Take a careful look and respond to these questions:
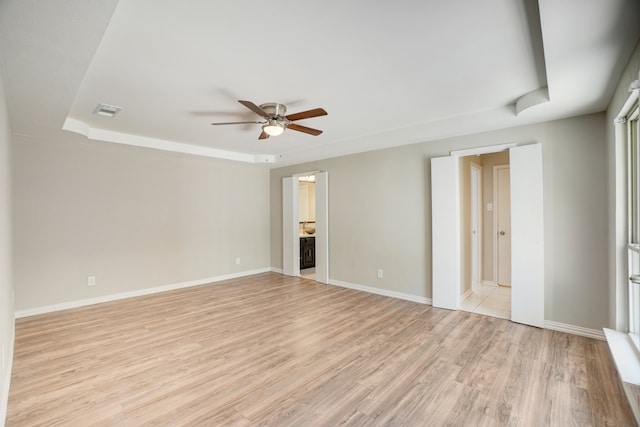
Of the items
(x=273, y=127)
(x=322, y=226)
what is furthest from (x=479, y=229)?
(x=273, y=127)

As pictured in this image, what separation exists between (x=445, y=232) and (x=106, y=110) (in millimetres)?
4410

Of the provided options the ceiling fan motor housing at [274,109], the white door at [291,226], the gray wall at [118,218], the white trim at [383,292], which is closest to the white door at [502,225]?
the white trim at [383,292]

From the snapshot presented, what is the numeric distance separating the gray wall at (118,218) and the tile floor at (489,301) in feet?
14.1

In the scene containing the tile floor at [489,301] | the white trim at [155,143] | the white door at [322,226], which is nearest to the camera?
the white trim at [155,143]

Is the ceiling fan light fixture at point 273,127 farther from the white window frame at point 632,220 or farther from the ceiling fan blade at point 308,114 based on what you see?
the white window frame at point 632,220

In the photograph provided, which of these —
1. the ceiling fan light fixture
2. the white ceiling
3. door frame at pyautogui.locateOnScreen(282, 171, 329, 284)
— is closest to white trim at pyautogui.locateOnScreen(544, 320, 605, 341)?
the white ceiling

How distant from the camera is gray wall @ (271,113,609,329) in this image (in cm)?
319

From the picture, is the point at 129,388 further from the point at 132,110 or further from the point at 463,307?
the point at 463,307

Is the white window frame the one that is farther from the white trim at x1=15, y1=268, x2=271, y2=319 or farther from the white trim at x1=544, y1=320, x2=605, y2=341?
the white trim at x1=15, y1=268, x2=271, y2=319

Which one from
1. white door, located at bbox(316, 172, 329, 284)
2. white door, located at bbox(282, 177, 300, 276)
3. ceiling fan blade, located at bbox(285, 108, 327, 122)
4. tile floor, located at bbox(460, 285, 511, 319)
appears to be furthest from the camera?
white door, located at bbox(282, 177, 300, 276)

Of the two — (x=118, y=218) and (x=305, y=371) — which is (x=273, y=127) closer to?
(x=305, y=371)

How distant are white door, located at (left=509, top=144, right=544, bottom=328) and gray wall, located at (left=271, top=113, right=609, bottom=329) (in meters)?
0.08

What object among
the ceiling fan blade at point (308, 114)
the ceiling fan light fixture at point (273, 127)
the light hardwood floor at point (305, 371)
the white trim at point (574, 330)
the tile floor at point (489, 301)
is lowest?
the light hardwood floor at point (305, 371)

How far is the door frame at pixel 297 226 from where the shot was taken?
5.71 meters
